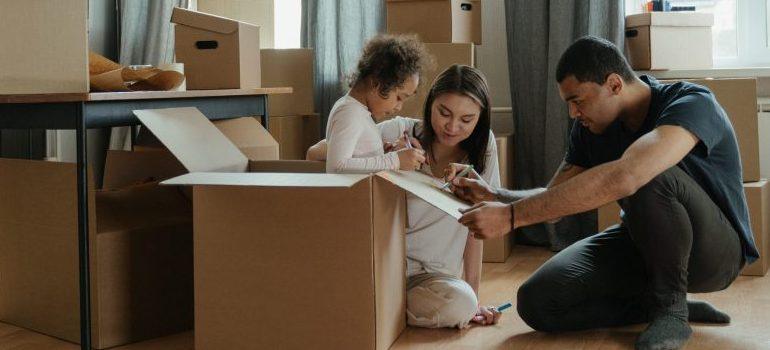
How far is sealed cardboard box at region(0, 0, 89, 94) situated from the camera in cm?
217

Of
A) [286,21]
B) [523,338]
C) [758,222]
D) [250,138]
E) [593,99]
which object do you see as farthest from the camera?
[286,21]

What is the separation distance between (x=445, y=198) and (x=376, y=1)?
7.00ft

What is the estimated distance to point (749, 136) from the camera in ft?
10.4

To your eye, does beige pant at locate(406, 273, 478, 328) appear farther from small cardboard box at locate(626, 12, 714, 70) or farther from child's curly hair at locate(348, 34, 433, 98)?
small cardboard box at locate(626, 12, 714, 70)

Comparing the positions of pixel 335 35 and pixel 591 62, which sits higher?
pixel 335 35

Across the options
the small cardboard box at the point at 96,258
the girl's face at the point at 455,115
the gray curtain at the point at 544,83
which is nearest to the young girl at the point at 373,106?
the girl's face at the point at 455,115

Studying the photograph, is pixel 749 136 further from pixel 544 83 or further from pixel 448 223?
pixel 448 223

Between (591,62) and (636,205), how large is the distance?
35 cm

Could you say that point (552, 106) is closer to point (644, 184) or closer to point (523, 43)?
point (523, 43)

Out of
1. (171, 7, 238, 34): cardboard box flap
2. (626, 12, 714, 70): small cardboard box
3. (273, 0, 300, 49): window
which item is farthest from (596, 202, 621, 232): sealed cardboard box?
(273, 0, 300, 49): window

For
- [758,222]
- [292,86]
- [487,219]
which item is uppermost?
[292,86]

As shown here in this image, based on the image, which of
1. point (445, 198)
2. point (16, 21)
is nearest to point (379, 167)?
point (445, 198)

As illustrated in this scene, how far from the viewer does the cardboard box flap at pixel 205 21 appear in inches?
108

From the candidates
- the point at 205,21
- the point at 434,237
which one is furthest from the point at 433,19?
the point at 434,237
